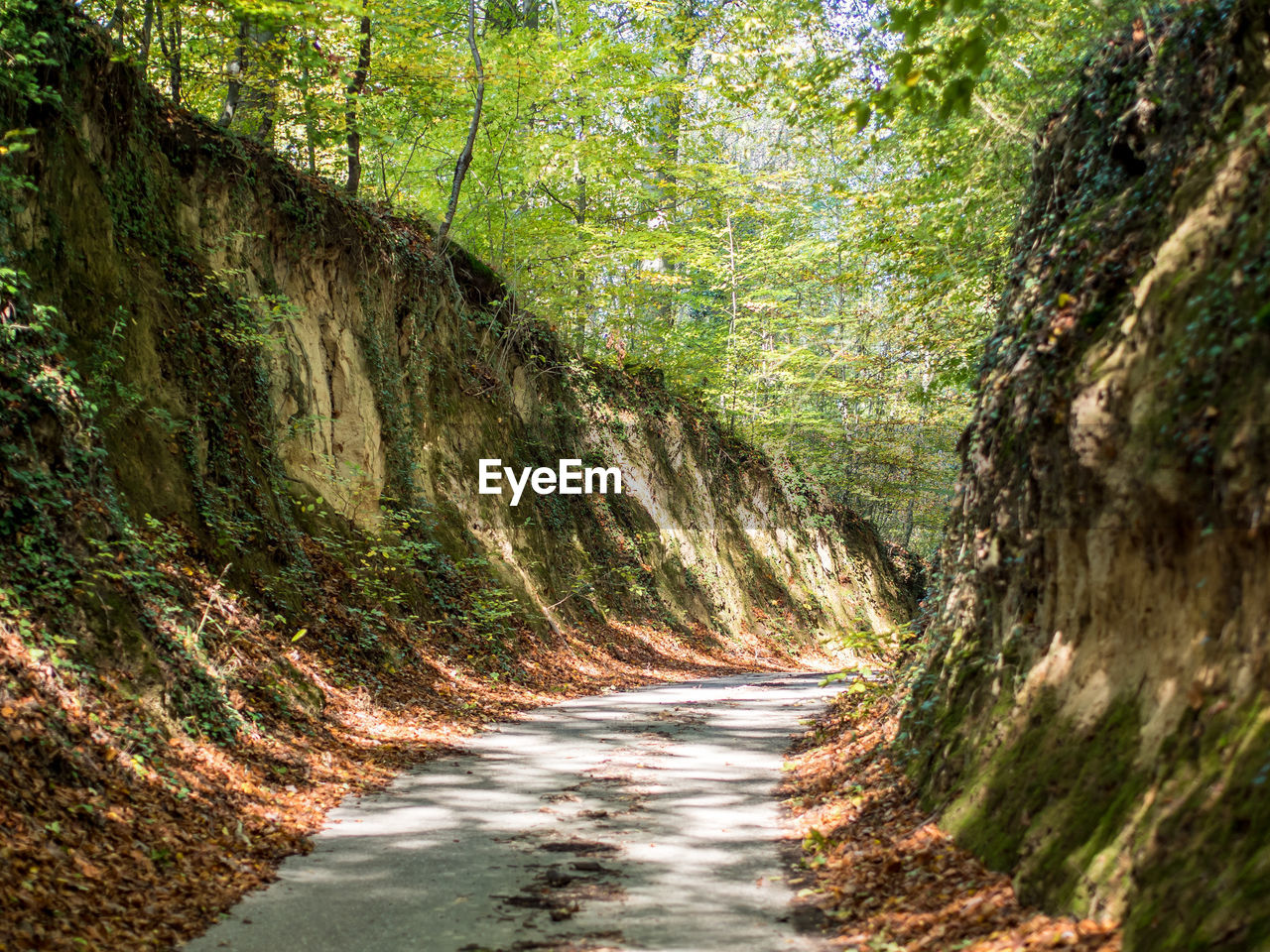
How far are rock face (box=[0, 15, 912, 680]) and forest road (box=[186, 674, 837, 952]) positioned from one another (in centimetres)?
388

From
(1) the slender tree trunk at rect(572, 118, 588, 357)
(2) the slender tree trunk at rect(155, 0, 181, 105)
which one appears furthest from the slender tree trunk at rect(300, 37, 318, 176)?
(1) the slender tree trunk at rect(572, 118, 588, 357)

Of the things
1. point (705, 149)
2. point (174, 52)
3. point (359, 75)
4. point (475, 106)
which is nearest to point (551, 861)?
point (174, 52)

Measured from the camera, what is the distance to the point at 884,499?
34719mm

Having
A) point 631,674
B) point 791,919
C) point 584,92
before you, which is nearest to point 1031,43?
point 584,92

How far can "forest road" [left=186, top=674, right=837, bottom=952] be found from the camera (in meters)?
5.12

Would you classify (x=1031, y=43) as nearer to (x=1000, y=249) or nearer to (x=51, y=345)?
(x=1000, y=249)

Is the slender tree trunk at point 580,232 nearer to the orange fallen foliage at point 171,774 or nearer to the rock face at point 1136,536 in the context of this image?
the orange fallen foliage at point 171,774

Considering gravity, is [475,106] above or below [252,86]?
above

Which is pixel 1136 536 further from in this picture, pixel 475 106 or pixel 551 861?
pixel 475 106

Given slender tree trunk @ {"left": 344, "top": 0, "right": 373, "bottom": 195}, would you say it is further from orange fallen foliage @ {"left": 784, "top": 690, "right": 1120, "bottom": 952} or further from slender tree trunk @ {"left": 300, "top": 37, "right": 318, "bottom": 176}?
orange fallen foliage @ {"left": 784, "top": 690, "right": 1120, "bottom": 952}

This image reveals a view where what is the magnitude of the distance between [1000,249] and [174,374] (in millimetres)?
10499

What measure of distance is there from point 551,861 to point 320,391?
1063cm

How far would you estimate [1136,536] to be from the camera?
16.6 ft

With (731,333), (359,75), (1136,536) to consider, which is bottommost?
(1136,536)
